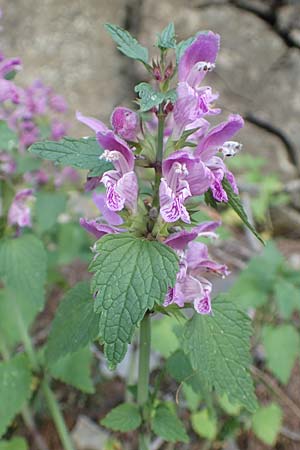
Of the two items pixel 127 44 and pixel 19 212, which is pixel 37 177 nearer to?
pixel 19 212

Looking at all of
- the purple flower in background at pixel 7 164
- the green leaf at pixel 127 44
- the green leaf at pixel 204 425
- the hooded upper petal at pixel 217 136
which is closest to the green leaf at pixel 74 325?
the hooded upper petal at pixel 217 136

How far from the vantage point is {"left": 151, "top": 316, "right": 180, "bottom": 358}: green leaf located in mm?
1640

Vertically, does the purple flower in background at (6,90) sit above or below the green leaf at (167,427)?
above

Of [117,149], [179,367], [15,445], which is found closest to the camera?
[117,149]

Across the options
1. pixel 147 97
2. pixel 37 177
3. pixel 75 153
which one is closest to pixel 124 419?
pixel 75 153

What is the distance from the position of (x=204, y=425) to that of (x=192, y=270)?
2.71ft

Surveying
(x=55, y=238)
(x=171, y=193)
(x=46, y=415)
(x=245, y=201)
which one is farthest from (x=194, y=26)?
(x=171, y=193)

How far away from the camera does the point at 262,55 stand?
137 inches

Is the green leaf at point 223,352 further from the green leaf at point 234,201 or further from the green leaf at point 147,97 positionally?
the green leaf at point 147,97

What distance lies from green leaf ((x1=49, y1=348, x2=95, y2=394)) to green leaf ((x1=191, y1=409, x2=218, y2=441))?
1.35 feet

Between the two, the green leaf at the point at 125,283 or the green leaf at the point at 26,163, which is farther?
the green leaf at the point at 26,163

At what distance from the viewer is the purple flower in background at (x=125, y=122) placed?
0.90 m

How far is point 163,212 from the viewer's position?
0.86 metres

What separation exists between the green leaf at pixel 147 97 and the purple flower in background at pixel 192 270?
0.77 ft
